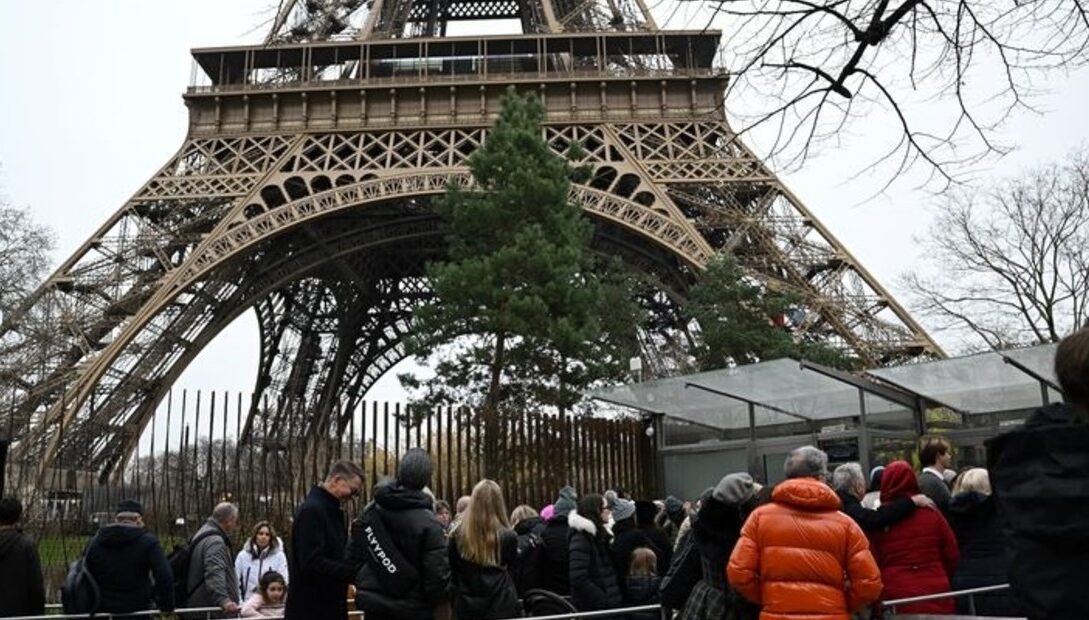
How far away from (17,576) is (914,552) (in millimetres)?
5528

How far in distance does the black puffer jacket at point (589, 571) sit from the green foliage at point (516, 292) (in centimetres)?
1166

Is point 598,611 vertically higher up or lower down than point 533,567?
lower down

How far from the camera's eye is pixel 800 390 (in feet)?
42.0

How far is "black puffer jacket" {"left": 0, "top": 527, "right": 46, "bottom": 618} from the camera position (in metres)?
6.38

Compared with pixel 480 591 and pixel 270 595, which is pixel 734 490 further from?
pixel 270 595

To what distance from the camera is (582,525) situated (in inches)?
247

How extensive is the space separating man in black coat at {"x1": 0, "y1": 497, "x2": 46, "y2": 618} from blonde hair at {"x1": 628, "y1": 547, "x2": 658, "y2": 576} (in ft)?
12.9

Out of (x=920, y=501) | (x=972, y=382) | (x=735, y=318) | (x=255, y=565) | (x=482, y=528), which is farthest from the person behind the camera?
(x=735, y=318)

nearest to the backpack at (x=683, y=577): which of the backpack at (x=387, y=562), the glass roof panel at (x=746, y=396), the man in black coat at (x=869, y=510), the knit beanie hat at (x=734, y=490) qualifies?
the knit beanie hat at (x=734, y=490)

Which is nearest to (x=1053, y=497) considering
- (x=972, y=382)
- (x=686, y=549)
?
(x=686, y=549)

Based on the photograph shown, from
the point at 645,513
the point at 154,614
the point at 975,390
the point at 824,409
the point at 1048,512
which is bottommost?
the point at 154,614

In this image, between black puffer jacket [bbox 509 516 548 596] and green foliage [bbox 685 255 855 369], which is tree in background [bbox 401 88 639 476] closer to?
Answer: green foliage [bbox 685 255 855 369]

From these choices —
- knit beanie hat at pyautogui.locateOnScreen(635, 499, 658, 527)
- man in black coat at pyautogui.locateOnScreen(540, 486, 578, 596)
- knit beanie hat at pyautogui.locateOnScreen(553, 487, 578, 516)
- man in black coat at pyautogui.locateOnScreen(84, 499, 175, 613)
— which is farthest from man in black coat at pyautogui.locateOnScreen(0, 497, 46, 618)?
knit beanie hat at pyautogui.locateOnScreen(635, 499, 658, 527)

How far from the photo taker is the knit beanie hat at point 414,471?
4.93 meters
